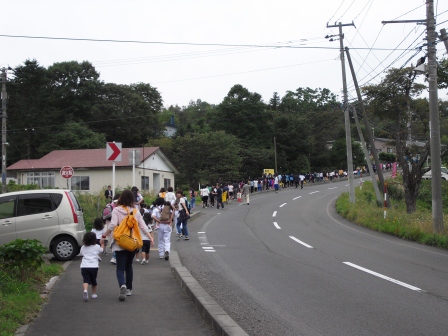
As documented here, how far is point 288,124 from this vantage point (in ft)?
246

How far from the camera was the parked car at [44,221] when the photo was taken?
41.6ft

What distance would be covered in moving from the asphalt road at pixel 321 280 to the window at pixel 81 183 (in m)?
23.6

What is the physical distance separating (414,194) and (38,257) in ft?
87.0

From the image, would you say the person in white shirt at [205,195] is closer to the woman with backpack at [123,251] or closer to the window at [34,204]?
the window at [34,204]

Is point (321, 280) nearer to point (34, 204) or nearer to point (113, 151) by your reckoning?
Answer: point (34, 204)

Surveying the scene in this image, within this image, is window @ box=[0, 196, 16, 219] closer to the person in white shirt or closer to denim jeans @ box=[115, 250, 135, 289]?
denim jeans @ box=[115, 250, 135, 289]

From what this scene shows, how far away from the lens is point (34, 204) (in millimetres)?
12977

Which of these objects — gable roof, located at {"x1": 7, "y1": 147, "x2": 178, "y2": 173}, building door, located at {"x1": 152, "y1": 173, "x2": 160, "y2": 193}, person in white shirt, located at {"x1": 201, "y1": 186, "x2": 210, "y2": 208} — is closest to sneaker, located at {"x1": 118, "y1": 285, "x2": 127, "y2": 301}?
person in white shirt, located at {"x1": 201, "y1": 186, "x2": 210, "y2": 208}

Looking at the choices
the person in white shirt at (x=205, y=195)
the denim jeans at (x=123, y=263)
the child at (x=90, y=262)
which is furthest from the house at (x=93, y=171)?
the denim jeans at (x=123, y=263)

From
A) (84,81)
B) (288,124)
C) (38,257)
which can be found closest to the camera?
(38,257)

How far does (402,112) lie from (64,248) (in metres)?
23.2

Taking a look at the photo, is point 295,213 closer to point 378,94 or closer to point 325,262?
point 378,94

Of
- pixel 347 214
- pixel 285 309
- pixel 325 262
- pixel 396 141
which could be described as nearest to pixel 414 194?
pixel 396 141

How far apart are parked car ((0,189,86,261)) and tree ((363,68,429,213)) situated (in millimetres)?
22140
